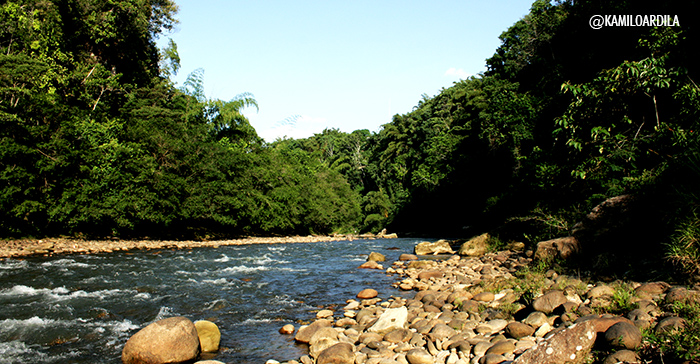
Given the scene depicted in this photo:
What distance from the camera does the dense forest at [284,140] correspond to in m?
8.95

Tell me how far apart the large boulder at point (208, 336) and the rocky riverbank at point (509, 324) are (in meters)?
1.14

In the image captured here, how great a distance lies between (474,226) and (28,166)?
2283 cm

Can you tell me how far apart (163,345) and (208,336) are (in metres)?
0.74

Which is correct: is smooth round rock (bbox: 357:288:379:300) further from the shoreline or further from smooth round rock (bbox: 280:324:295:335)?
the shoreline

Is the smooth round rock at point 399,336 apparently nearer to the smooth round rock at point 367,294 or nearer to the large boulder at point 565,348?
the large boulder at point 565,348

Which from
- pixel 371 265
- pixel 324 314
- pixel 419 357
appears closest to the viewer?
pixel 419 357

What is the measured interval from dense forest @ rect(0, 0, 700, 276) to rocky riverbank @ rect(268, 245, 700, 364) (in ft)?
4.96

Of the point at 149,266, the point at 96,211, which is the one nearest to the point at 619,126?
the point at 149,266

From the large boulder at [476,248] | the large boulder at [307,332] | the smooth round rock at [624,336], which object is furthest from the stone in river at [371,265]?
the smooth round rock at [624,336]

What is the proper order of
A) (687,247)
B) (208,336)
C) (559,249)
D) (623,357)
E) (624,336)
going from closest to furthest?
(623,357)
(624,336)
(687,247)
(208,336)
(559,249)

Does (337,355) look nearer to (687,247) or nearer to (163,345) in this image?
(163,345)

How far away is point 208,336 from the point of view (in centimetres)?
604

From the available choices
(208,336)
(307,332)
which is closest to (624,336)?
(307,332)

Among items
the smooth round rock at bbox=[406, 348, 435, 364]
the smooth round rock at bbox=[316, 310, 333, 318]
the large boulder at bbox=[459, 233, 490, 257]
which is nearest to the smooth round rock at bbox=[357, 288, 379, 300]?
the smooth round rock at bbox=[316, 310, 333, 318]
